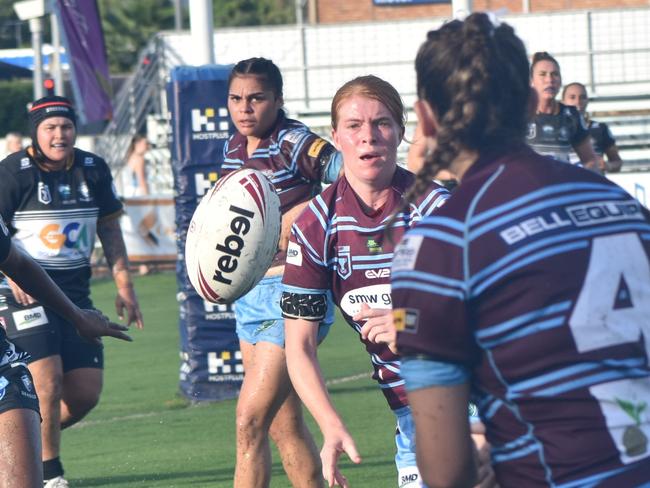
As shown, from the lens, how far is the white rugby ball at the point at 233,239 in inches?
212

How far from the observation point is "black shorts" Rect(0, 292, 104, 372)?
22.9 ft

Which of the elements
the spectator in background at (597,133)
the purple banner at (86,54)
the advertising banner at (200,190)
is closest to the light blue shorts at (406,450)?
the advertising banner at (200,190)

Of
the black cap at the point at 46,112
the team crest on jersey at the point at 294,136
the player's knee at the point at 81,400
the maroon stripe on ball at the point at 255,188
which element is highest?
the black cap at the point at 46,112

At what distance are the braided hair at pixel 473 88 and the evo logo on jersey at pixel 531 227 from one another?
203 millimetres

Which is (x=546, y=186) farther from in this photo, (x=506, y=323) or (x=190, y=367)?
(x=190, y=367)

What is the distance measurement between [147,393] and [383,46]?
15.8 m

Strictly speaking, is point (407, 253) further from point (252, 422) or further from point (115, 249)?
point (115, 249)

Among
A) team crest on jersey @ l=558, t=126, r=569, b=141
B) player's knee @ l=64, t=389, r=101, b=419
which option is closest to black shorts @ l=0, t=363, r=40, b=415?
player's knee @ l=64, t=389, r=101, b=419

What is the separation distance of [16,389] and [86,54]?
13.4 meters

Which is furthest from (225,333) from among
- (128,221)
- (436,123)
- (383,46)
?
(383,46)

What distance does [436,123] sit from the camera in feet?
8.50

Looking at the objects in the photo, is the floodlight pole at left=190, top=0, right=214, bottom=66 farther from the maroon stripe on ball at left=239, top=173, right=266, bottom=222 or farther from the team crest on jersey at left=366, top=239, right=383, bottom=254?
the team crest on jersey at left=366, top=239, right=383, bottom=254

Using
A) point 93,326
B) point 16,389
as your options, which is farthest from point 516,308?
point 93,326

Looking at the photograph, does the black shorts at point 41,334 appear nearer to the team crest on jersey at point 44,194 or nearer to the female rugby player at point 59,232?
the female rugby player at point 59,232
